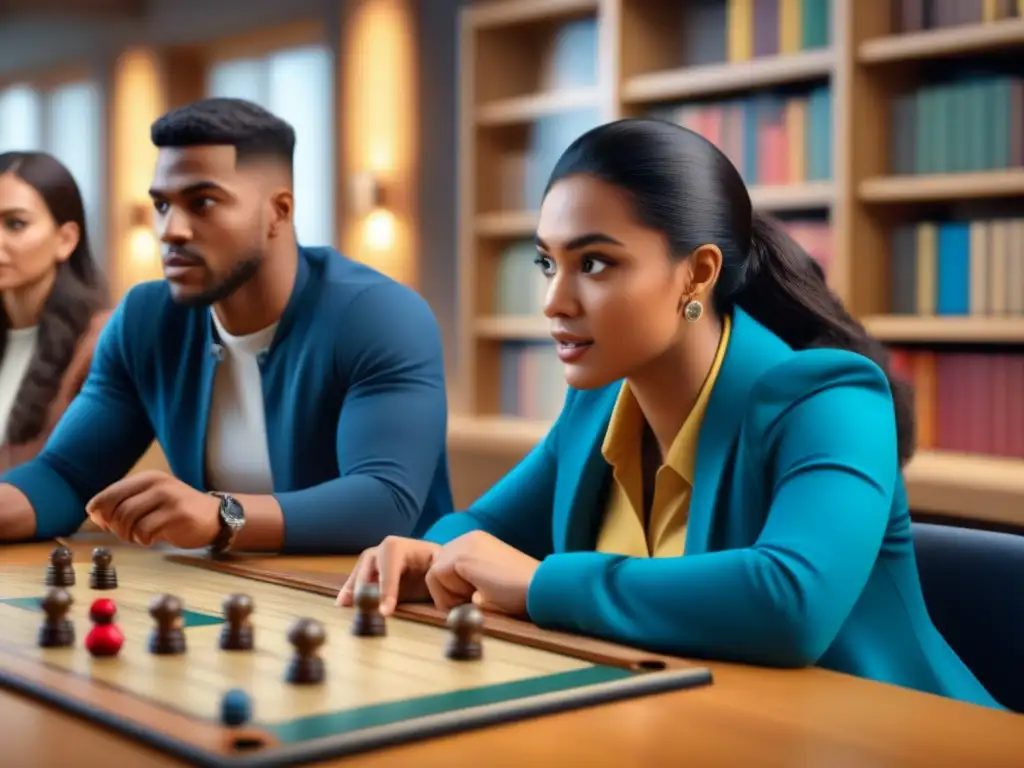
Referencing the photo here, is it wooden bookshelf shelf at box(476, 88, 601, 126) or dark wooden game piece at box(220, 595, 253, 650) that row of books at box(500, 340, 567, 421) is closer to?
wooden bookshelf shelf at box(476, 88, 601, 126)

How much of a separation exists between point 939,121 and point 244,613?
290 cm

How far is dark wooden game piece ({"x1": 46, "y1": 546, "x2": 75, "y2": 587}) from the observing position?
1.49 meters

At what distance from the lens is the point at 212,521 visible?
166 cm

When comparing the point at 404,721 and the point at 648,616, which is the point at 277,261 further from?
the point at 404,721

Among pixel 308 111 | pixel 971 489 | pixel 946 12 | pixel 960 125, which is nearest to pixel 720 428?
pixel 971 489

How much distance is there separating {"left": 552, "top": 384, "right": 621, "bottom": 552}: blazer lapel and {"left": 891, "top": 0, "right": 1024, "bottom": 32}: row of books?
2.29 meters

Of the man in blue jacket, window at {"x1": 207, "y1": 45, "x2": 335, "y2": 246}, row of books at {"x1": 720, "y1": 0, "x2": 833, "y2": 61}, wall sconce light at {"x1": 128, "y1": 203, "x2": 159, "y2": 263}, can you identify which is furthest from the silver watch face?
wall sconce light at {"x1": 128, "y1": 203, "x2": 159, "y2": 263}

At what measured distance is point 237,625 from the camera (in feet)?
3.78

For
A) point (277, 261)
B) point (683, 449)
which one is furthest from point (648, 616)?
point (277, 261)

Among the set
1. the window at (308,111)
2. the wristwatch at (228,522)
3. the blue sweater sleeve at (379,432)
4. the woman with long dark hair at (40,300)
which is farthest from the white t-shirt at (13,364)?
the window at (308,111)

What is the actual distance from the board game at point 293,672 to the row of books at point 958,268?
2.53m

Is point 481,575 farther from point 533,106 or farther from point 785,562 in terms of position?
point 533,106

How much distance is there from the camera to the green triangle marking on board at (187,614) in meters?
1.27

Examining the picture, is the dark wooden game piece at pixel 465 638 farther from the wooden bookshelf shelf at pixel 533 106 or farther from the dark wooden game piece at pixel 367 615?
the wooden bookshelf shelf at pixel 533 106
